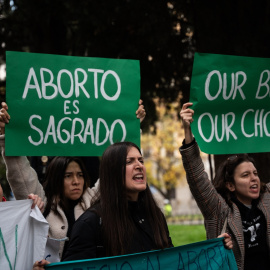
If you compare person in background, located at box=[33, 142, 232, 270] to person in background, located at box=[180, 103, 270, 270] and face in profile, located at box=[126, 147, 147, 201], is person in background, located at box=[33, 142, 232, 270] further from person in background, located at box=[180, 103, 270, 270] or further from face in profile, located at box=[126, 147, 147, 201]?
person in background, located at box=[180, 103, 270, 270]

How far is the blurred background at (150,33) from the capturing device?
20.5ft

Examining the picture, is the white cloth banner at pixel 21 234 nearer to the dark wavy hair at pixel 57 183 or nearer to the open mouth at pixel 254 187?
the dark wavy hair at pixel 57 183

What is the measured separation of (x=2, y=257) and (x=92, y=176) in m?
2.08

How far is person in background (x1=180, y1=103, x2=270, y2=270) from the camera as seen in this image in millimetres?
3898

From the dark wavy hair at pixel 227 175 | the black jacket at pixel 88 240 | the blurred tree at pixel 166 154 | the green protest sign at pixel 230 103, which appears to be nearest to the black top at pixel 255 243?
the dark wavy hair at pixel 227 175

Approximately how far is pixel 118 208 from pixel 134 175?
0.22 meters

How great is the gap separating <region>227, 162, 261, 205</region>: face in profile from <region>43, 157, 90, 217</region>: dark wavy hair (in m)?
1.11

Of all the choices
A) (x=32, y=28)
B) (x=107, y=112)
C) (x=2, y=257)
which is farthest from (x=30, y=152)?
(x=32, y=28)

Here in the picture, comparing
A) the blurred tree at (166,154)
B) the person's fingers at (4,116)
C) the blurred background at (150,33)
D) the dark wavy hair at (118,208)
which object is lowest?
the dark wavy hair at (118,208)

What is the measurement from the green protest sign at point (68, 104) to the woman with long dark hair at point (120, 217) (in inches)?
34.7

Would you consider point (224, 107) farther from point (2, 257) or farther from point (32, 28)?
point (32, 28)

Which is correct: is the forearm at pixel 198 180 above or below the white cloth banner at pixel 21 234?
→ above

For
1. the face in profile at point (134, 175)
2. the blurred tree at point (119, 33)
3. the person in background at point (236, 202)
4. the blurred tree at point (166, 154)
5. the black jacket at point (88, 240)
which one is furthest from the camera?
the blurred tree at point (166, 154)

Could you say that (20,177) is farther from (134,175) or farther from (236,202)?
(236,202)
